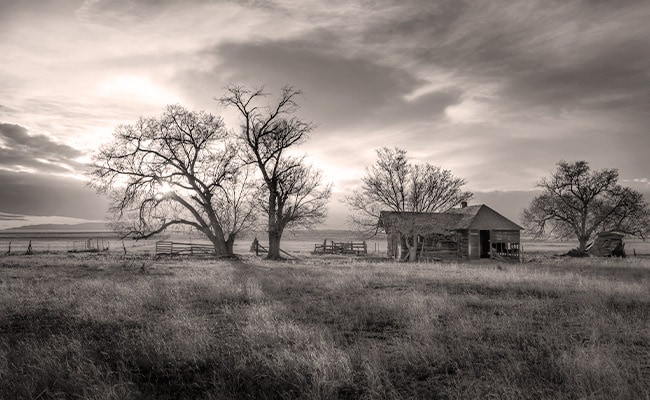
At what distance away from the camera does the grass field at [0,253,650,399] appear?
5578 millimetres

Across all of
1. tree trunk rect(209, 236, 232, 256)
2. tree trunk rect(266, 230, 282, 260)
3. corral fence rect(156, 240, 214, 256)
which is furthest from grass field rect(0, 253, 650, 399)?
corral fence rect(156, 240, 214, 256)

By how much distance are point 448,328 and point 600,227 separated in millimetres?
49040

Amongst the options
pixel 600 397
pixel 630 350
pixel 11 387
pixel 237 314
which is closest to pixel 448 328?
pixel 630 350

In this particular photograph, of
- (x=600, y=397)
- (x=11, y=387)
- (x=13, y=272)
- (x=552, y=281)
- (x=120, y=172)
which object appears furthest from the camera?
(x=120, y=172)

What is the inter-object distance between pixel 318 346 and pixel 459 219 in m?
34.9

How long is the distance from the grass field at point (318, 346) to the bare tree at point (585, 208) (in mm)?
38490

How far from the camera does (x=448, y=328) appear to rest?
27.9ft

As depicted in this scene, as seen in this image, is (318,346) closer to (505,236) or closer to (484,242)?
(505,236)

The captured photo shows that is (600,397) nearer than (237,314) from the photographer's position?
Yes

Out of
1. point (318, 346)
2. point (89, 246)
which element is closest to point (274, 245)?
point (89, 246)

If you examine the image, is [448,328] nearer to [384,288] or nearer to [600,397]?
[600,397]

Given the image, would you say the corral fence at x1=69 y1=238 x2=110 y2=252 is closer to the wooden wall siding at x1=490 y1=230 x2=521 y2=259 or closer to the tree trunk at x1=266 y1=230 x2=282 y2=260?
the tree trunk at x1=266 y1=230 x2=282 y2=260

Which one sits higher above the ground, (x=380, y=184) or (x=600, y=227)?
(x=380, y=184)

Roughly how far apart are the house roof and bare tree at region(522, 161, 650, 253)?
1126cm
